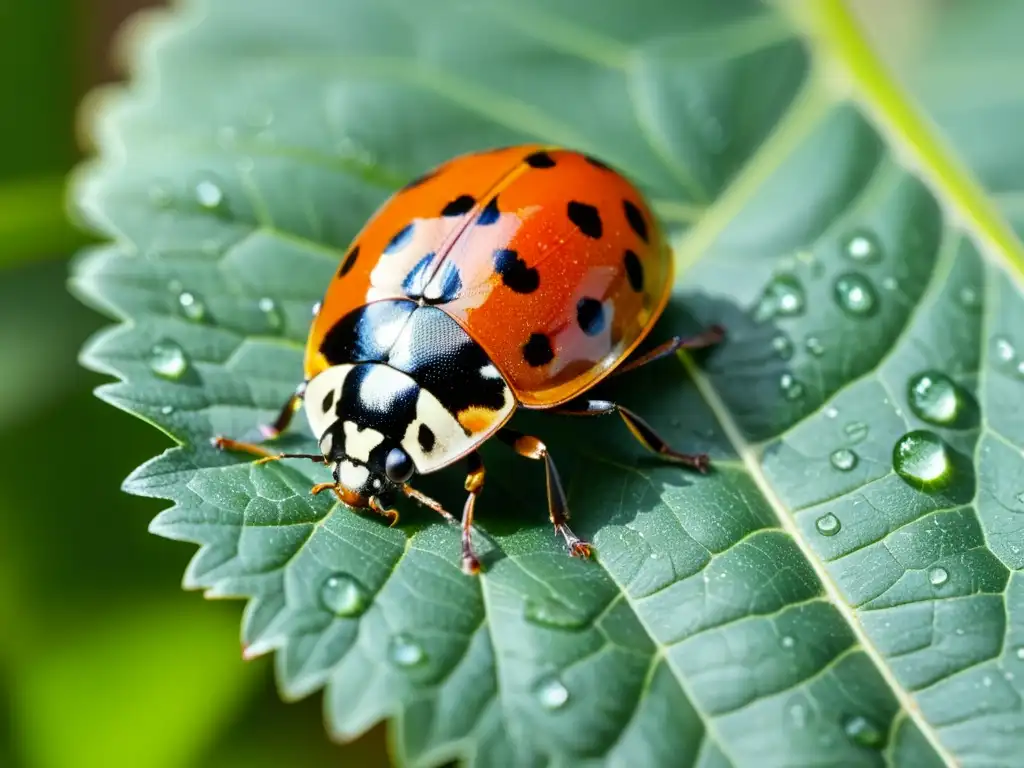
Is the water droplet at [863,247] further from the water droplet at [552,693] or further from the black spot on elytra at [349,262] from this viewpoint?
the water droplet at [552,693]

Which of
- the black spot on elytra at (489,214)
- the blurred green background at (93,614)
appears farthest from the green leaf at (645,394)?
the blurred green background at (93,614)

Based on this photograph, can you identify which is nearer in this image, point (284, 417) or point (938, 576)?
point (938, 576)

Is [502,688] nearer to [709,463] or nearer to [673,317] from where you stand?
[709,463]

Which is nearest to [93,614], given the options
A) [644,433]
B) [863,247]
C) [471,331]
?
[471,331]

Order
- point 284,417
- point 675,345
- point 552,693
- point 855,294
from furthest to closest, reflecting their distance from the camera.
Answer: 1. point 855,294
2. point 675,345
3. point 284,417
4. point 552,693

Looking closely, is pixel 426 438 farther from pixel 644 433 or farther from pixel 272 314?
pixel 272 314

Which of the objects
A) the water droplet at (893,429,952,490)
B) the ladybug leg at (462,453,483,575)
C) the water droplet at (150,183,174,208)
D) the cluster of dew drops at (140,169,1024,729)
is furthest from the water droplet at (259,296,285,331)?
the water droplet at (893,429,952,490)

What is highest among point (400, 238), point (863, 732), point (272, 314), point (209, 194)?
point (209, 194)

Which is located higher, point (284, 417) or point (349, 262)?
point (349, 262)
